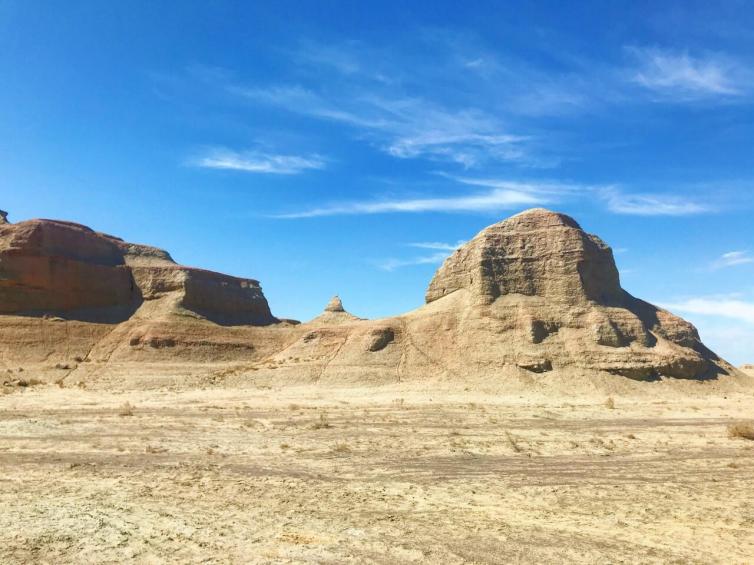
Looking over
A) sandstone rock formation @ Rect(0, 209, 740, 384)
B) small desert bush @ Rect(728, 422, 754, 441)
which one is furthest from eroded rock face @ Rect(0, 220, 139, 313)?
small desert bush @ Rect(728, 422, 754, 441)

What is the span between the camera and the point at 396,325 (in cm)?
5178

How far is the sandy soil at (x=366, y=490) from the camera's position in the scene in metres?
8.52

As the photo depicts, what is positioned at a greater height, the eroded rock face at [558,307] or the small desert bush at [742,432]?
the eroded rock face at [558,307]

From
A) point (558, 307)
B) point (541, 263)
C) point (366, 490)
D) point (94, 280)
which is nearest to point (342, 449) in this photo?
point (366, 490)

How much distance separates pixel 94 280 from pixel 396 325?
1255 inches

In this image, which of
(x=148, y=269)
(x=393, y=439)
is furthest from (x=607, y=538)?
(x=148, y=269)

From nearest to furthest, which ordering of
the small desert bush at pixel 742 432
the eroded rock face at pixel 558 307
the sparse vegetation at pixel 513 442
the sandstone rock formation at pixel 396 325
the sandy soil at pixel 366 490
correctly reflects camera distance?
the sandy soil at pixel 366 490 < the sparse vegetation at pixel 513 442 < the small desert bush at pixel 742 432 < the eroded rock face at pixel 558 307 < the sandstone rock formation at pixel 396 325

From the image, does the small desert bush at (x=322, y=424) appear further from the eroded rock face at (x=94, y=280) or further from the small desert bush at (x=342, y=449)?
the eroded rock face at (x=94, y=280)

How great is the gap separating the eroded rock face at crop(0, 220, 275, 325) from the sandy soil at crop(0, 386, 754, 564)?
3583 centimetres

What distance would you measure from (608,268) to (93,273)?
4982cm

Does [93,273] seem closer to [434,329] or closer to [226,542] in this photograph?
[434,329]

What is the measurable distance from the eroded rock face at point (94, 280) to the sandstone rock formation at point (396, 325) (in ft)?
0.42

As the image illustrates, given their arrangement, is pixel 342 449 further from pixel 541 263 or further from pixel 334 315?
pixel 334 315

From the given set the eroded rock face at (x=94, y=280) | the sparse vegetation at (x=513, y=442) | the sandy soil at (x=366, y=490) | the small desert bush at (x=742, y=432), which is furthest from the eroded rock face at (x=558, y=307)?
the sparse vegetation at (x=513, y=442)
